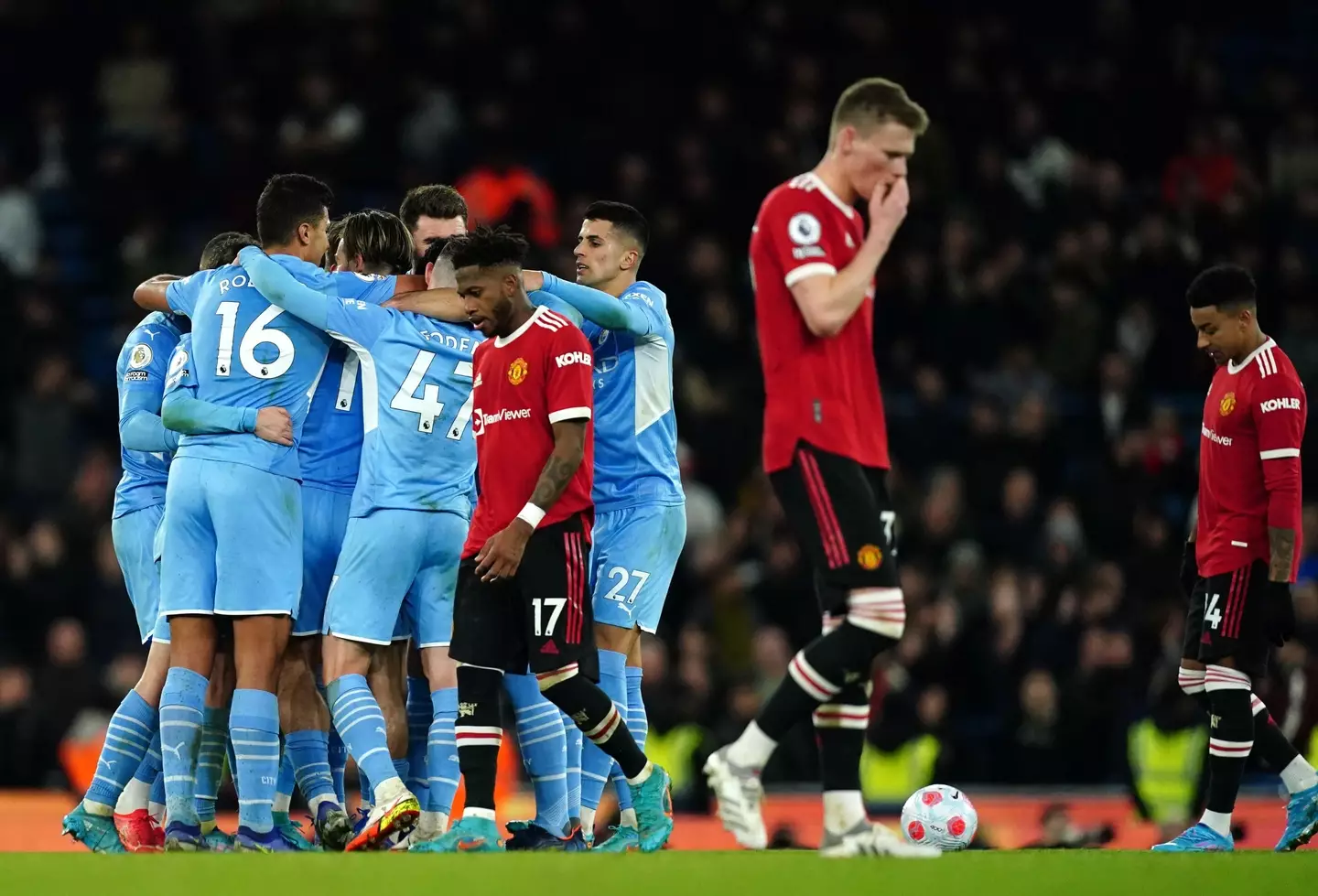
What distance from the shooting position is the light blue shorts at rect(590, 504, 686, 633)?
9688mm

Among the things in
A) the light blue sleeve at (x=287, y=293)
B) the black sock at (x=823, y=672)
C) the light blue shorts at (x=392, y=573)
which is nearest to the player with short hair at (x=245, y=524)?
the light blue sleeve at (x=287, y=293)

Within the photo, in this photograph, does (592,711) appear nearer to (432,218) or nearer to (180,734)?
(180,734)

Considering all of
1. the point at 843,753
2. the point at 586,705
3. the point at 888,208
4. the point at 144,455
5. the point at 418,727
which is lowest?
the point at 418,727

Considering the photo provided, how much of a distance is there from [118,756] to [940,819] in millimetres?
4004

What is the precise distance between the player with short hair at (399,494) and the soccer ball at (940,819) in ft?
7.38

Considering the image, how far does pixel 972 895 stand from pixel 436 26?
18.0 m

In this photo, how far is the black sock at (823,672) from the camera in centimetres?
752

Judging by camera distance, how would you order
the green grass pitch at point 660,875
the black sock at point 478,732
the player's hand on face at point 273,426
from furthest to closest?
the player's hand on face at point 273,426 < the black sock at point 478,732 < the green grass pitch at point 660,875

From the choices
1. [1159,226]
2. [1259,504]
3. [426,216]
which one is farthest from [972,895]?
[1159,226]

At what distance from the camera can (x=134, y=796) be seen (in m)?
10.0

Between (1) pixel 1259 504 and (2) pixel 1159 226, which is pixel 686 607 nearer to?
(2) pixel 1159 226

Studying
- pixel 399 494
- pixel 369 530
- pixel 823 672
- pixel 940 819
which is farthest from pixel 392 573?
pixel 940 819

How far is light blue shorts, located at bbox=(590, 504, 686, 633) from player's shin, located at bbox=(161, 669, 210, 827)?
1.97m

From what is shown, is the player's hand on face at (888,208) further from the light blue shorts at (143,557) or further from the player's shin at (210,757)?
the light blue shorts at (143,557)
